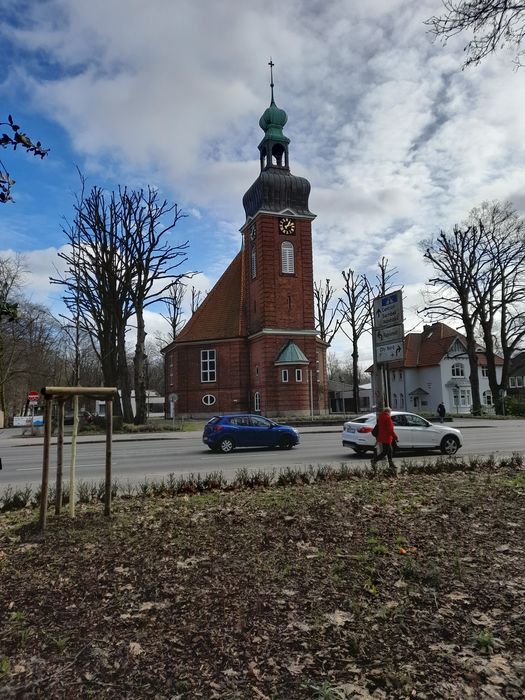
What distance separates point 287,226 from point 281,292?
5.46 m

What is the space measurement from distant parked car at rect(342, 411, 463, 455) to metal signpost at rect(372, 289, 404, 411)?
500cm

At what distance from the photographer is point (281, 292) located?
41.9 metres

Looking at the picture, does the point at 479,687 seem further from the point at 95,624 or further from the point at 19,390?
the point at 19,390

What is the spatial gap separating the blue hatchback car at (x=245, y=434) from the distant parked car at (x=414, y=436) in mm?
3464

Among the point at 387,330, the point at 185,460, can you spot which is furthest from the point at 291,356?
the point at 387,330

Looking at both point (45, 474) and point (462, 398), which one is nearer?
point (45, 474)

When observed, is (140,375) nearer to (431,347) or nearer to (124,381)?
(124,381)

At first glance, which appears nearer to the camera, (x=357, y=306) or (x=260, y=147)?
(x=260, y=147)

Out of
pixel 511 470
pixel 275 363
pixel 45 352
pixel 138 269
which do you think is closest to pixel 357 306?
pixel 275 363

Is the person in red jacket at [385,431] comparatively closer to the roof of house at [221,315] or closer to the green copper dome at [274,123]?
the roof of house at [221,315]

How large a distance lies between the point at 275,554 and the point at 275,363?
34946 mm

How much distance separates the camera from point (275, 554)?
5.14 metres

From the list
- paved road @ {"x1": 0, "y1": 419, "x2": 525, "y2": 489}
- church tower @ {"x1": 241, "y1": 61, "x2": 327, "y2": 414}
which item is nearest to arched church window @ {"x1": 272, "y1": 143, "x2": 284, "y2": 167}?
church tower @ {"x1": 241, "y1": 61, "x2": 327, "y2": 414}

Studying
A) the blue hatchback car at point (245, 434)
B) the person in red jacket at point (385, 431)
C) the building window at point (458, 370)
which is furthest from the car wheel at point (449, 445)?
the building window at point (458, 370)
